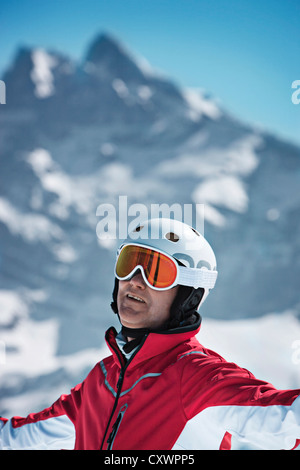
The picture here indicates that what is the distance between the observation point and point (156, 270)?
2.60m

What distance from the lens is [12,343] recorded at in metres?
31.6

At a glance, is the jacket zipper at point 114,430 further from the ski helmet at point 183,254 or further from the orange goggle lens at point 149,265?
the orange goggle lens at point 149,265

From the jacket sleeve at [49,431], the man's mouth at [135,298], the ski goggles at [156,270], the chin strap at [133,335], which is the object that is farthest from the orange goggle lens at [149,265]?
the jacket sleeve at [49,431]

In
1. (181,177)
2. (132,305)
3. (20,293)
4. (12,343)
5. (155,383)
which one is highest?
(181,177)

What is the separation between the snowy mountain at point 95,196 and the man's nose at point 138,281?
27918 millimetres

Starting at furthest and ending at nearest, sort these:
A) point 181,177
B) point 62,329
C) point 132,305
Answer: point 181,177 → point 62,329 → point 132,305

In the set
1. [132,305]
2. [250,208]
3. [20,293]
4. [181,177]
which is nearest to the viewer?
[132,305]

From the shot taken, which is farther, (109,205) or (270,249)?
(109,205)

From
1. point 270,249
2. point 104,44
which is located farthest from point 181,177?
point 104,44

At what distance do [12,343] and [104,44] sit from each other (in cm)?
3770

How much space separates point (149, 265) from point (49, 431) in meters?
1.17

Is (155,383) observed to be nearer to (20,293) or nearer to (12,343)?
(12,343)

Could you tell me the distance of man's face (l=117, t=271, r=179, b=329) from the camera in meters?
2.47

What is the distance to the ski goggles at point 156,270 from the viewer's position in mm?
2588
